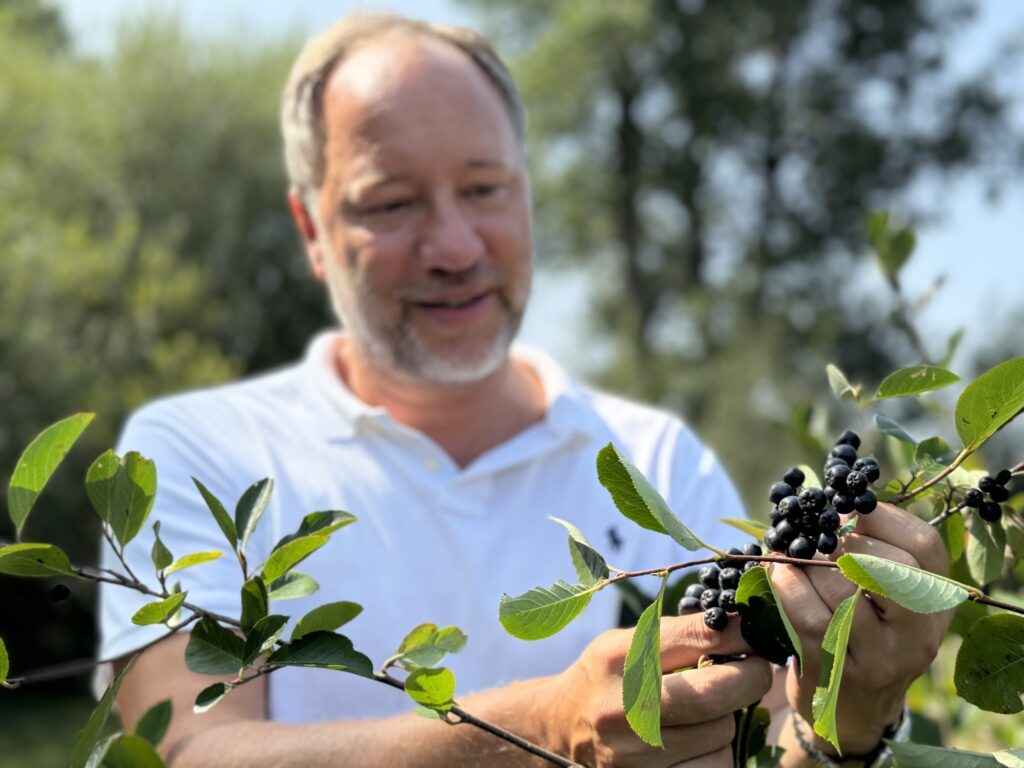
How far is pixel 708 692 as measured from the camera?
877mm

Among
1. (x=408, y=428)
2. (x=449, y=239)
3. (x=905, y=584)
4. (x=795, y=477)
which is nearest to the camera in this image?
(x=905, y=584)

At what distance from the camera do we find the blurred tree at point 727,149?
19406 mm

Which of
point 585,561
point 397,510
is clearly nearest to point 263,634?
point 585,561

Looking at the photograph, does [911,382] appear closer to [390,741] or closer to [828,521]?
[828,521]

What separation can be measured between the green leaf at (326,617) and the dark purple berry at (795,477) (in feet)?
1.19

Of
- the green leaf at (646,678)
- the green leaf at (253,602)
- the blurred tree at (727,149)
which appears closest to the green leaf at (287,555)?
the green leaf at (253,602)

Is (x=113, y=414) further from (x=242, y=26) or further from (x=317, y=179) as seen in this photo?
(x=317, y=179)

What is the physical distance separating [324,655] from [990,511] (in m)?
0.54

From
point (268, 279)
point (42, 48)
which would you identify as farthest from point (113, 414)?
point (42, 48)

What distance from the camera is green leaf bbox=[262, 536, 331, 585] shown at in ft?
2.81

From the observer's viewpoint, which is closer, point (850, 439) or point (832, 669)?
point (832, 669)

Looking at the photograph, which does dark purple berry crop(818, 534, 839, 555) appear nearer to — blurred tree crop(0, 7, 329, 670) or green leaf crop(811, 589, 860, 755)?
green leaf crop(811, 589, 860, 755)

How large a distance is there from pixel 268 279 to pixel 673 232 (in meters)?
8.40

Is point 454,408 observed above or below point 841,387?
below
